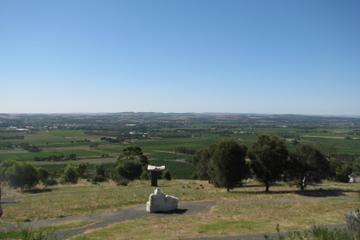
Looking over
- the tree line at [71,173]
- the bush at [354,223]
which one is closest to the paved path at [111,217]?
the bush at [354,223]

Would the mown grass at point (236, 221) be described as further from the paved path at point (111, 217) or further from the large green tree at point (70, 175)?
the large green tree at point (70, 175)

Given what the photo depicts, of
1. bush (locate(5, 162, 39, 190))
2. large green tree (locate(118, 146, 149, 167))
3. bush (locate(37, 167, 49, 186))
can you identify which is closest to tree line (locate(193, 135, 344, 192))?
bush (locate(5, 162, 39, 190))

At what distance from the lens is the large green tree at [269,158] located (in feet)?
121

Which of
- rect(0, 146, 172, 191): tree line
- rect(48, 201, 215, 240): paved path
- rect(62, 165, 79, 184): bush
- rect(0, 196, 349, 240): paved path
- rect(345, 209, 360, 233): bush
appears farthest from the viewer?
rect(62, 165, 79, 184): bush

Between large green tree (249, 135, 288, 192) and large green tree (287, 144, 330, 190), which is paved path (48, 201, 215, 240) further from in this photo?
large green tree (287, 144, 330, 190)

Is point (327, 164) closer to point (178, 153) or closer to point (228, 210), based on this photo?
point (228, 210)

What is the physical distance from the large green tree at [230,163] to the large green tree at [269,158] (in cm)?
99

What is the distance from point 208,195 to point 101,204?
8526mm

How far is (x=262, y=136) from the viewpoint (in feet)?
127

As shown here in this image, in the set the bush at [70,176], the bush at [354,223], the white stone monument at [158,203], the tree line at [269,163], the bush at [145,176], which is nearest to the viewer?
the bush at [354,223]

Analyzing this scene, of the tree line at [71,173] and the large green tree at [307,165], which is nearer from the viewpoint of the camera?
the large green tree at [307,165]

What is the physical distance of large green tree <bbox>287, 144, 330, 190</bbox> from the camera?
37062mm

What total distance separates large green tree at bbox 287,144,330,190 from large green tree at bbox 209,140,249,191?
4.10 meters

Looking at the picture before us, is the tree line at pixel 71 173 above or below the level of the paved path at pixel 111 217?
below
